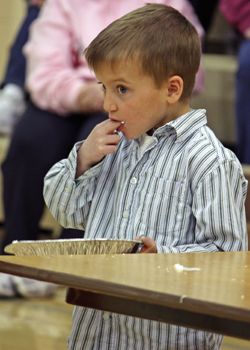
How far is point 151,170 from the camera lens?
2594 millimetres

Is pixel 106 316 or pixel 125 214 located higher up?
pixel 125 214

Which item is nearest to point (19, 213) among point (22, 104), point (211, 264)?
point (22, 104)

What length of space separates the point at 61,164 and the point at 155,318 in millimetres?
763

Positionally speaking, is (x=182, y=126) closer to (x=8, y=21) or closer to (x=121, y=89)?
(x=121, y=89)

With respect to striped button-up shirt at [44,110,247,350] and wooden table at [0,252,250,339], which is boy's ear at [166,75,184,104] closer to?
striped button-up shirt at [44,110,247,350]

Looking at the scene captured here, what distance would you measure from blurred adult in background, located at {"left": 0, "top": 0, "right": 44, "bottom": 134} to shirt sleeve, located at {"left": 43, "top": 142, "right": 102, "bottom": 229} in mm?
2809

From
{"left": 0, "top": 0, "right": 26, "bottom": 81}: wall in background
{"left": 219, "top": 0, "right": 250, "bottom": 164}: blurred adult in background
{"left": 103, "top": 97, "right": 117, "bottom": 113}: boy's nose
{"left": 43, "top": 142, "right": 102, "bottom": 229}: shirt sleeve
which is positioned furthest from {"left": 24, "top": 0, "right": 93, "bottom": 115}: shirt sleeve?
{"left": 103, "top": 97, "right": 117, "bottom": 113}: boy's nose

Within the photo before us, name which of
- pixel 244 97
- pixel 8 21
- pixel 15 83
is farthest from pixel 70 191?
pixel 8 21

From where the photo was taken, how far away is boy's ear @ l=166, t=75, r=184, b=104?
2562 millimetres

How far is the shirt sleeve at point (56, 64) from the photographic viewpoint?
188 inches

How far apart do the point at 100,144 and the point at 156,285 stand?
0.70m

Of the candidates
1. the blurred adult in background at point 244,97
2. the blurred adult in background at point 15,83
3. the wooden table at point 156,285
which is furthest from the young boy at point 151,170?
the blurred adult in background at point 15,83

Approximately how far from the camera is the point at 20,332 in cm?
433

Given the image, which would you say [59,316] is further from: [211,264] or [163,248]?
[211,264]
